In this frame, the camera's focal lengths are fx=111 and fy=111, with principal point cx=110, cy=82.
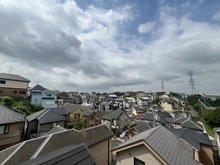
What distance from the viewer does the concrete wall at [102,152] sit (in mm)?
12515

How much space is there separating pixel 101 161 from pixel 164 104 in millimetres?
52007

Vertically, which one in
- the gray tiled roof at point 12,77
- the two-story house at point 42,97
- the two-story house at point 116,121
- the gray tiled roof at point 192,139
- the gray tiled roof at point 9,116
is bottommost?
the two-story house at point 116,121

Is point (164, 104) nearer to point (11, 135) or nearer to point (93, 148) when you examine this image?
point (93, 148)

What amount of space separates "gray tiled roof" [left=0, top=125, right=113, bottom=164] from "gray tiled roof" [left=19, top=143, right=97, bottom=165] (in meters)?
6.25

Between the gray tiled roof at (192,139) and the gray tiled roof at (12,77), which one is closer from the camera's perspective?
the gray tiled roof at (192,139)

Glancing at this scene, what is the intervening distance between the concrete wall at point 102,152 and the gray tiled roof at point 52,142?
23.6 inches

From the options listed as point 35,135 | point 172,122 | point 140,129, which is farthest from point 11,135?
point 172,122

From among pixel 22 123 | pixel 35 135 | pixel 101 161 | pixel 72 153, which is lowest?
pixel 101 161

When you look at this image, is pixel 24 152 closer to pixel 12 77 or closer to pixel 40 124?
pixel 40 124

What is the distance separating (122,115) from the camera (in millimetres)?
33469

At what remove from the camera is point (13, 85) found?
32688 mm

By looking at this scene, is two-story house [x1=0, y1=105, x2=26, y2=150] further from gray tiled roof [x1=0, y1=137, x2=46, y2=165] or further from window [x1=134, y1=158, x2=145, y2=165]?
window [x1=134, y1=158, x2=145, y2=165]

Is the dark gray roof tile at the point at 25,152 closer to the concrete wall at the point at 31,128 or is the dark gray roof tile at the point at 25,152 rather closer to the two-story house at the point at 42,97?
the concrete wall at the point at 31,128

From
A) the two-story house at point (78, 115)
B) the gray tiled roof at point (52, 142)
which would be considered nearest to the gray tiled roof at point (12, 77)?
the two-story house at point (78, 115)
